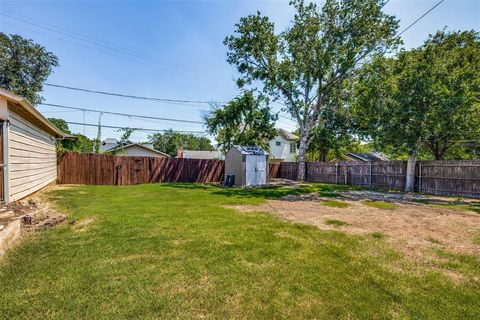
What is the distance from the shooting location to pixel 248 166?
14148 millimetres

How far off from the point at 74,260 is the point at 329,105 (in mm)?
19146

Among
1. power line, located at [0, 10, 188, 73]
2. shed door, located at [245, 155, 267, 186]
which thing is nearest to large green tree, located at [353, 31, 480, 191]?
shed door, located at [245, 155, 267, 186]

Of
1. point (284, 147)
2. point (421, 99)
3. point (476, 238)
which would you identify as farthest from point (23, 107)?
point (284, 147)

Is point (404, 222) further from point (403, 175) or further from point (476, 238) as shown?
point (403, 175)

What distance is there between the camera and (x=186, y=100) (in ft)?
76.3

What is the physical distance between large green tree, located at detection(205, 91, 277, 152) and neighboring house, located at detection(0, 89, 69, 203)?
443 inches

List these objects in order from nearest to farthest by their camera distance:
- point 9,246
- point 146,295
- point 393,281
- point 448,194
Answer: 1. point 146,295
2. point 393,281
3. point 9,246
4. point 448,194

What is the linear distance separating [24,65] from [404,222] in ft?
86.0

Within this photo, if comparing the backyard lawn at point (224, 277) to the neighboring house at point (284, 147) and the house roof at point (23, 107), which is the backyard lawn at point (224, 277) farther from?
the neighboring house at point (284, 147)

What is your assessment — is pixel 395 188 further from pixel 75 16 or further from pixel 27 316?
pixel 75 16

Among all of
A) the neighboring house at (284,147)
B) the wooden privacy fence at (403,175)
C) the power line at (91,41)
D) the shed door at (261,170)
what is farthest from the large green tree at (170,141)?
the shed door at (261,170)

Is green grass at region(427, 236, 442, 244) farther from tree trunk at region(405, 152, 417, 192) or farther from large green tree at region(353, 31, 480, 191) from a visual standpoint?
tree trunk at region(405, 152, 417, 192)

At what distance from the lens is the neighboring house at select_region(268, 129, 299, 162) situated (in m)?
31.3

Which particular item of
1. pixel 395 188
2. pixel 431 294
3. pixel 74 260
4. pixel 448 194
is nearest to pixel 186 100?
pixel 395 188
